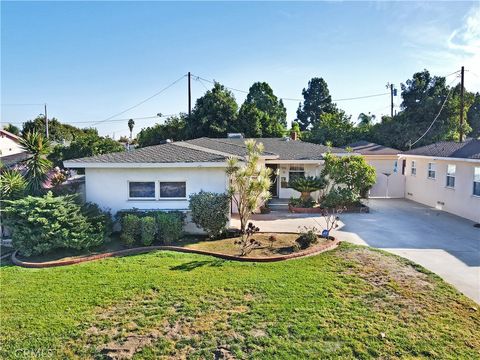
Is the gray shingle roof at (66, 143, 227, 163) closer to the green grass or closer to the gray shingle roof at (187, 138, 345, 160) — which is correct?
the green grass

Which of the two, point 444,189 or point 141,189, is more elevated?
point 141,189

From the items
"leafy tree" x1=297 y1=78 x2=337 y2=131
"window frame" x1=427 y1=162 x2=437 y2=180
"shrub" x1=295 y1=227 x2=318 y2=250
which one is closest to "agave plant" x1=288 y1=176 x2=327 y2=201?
"window frame" x1=427 y1=162 x2=437 y2=180

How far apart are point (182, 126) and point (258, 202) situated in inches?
1097

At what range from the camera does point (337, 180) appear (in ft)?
62.6

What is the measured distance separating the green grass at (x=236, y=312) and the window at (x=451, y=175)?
1175cm

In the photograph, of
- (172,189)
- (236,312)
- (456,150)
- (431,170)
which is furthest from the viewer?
(431,170)

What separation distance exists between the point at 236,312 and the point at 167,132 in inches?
1344

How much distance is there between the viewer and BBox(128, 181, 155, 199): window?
13.4 metres

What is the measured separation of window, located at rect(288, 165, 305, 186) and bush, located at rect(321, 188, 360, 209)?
3444 millimetres

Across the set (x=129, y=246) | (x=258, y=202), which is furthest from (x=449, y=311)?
(x=129, y=246)

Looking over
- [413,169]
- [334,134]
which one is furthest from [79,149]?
[334,134]

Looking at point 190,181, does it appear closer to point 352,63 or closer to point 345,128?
point 352,63

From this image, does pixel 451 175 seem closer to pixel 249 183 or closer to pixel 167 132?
pixel 249 183

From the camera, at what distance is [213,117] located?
36031 mm
